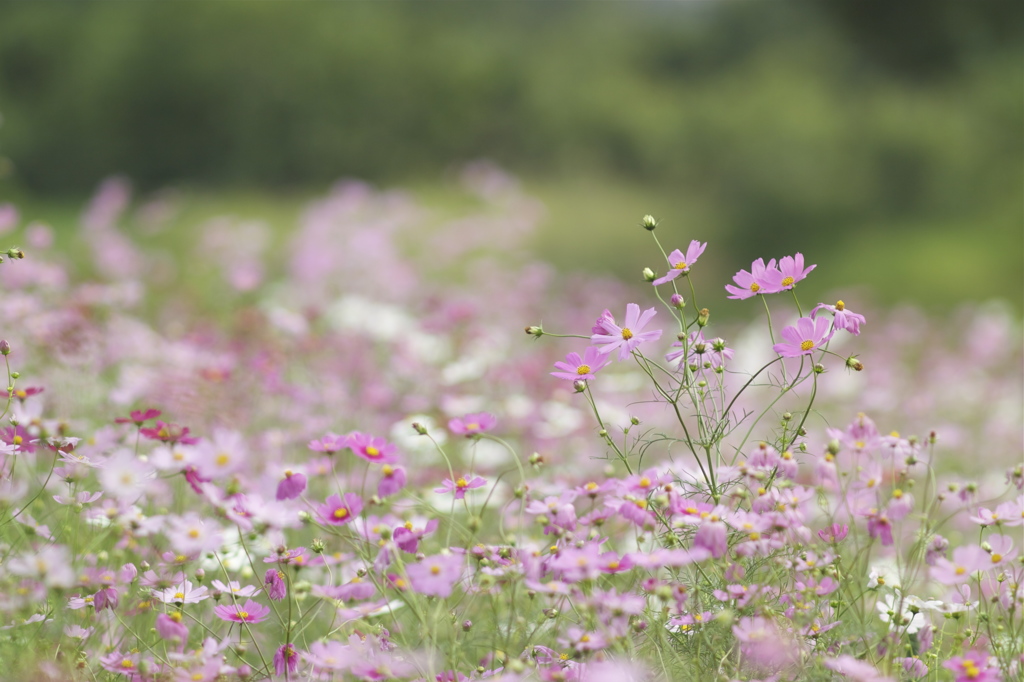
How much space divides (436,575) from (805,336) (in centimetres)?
60

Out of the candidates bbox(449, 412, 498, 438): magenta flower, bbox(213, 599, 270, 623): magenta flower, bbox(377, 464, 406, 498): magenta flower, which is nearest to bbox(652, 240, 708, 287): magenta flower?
bbox(449, 412, 498, 438): magenta flower

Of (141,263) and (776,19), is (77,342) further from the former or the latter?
(776,19)

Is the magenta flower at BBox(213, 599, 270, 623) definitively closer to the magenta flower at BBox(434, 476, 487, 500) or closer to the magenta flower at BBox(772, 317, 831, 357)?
the magenta flower at BBox(434, 476, 487, 500)

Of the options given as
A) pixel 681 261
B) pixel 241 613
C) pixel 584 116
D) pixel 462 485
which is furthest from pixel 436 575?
pixel 584 116

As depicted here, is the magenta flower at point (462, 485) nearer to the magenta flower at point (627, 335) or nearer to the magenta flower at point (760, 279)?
the magenta flower at point (627, 335)

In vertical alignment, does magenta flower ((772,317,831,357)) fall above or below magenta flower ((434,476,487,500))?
above

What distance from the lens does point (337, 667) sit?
111 cm

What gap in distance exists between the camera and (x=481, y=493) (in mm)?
2201

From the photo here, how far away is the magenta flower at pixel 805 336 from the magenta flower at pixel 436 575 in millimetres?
526

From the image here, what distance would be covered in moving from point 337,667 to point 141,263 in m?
4.69

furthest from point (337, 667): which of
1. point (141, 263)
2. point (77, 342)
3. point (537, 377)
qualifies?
point (141, 263)

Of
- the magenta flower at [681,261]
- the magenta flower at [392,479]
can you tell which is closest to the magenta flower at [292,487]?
the magenta flower at [392,479]

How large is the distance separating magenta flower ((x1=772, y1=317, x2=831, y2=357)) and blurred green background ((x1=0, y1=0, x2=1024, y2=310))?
29.7ft

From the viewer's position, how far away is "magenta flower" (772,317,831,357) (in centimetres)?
126
